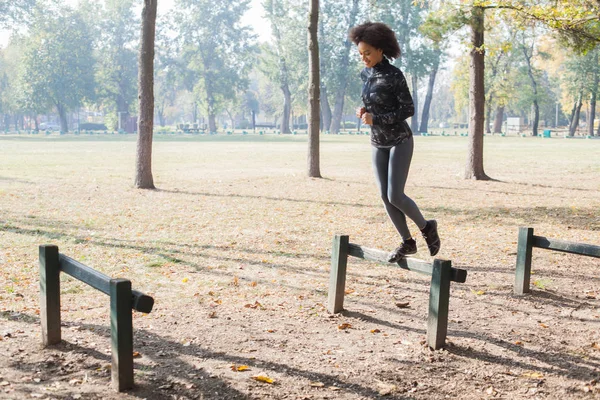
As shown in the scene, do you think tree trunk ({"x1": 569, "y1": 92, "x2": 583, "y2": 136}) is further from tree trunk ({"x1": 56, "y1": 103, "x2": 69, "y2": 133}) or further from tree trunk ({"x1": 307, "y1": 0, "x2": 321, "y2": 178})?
tree trunk ({"x1": 56, "y1": 103, "x2": 69, "y2": 133})

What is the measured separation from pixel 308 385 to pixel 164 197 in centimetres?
1115

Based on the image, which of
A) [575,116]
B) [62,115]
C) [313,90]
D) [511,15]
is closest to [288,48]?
[62,115]

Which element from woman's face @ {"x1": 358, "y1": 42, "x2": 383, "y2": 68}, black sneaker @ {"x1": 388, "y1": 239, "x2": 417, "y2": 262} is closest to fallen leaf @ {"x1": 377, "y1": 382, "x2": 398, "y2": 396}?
black sneaker @ {"x1": 388, "y1": 239, "x2": 417, "y2": 262}

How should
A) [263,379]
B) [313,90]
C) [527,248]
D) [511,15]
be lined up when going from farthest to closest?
[313,90] < [511,15] < [527,248] < [263,379]

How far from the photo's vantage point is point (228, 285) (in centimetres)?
709

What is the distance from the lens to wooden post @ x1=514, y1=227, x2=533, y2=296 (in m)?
6.50

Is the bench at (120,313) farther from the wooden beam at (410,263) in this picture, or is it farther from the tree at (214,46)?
the tree at (214,46)

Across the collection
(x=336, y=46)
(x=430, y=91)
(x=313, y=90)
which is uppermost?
(x=336, y=46)

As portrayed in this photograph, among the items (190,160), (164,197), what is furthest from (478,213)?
(190,160)

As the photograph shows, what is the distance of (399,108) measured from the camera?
5.31m

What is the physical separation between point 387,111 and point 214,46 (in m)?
76.7

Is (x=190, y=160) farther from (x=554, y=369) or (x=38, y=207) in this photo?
(x=554, y=369)

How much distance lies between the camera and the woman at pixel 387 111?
5.32m

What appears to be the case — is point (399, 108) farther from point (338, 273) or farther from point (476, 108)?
point (476, 108)
